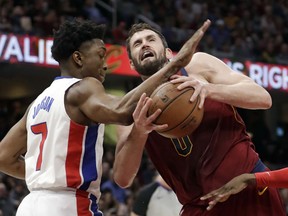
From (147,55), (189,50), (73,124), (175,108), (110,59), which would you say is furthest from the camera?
(110,59)

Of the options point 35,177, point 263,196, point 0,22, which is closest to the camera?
point 35,177

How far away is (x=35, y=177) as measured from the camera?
4.02 meters

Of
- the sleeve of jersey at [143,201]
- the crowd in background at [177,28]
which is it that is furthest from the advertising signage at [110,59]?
the sleeve of jersey at [143,201]

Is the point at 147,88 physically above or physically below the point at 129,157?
above

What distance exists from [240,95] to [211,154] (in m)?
0.41

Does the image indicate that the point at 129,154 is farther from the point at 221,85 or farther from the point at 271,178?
the point at 271,178

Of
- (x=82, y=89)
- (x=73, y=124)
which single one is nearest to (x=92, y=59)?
(x=82, y=89)

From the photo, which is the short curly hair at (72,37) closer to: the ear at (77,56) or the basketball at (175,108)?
the ear at (77,56)

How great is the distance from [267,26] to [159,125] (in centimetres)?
1445

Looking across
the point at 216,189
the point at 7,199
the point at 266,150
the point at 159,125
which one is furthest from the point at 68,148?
the point at 266,150

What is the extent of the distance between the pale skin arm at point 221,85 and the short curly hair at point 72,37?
0.62 meters

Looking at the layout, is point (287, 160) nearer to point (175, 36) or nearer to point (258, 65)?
point (258, 65)

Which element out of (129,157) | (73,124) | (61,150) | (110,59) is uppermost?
(73,124)

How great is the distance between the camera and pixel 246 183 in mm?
4051
